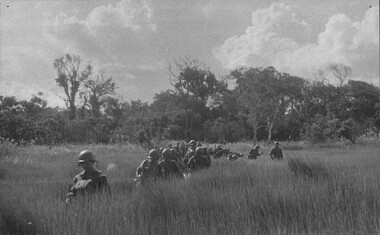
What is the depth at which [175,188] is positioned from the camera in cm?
636

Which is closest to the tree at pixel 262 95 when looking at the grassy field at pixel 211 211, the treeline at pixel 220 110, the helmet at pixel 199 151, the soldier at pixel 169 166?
the treeline at pixel 220 110

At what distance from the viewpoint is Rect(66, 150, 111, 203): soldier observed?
238 inches

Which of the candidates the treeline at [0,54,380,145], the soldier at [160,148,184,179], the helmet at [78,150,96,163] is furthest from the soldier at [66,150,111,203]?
the treeline at [0,54,380,145]

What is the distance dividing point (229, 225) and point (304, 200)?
141 centimetres

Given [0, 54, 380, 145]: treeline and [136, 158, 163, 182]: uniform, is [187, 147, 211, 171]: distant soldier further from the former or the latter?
[0, 54, 380, 145]: treeline

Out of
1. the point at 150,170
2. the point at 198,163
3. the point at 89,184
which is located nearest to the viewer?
the point at 89,184

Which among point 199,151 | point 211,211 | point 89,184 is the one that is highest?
point 199,151

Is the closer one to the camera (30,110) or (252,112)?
(252,112)

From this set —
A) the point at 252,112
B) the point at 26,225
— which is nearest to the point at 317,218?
the point at 26,225

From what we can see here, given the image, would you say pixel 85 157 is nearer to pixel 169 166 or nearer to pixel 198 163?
pixel 169 166

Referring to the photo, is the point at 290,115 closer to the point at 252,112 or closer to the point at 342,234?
the point at 252,112

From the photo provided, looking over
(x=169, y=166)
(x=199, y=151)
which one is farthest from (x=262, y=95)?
(x=169, y=166)

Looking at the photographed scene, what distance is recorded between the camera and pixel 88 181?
6.15m

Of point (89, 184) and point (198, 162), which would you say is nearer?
point (89, 184)
